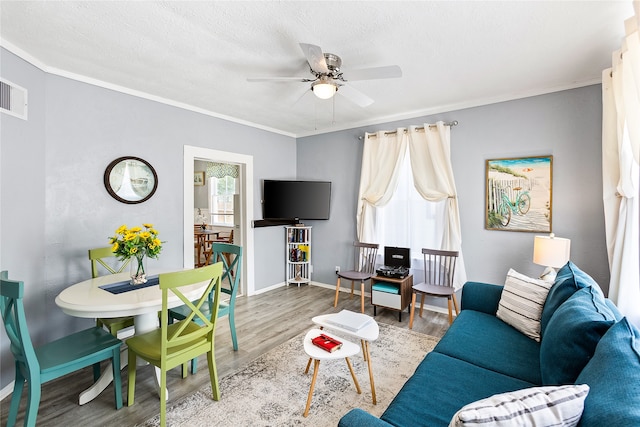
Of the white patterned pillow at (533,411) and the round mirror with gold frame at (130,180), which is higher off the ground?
the round mirror with gold frame at (130,180)

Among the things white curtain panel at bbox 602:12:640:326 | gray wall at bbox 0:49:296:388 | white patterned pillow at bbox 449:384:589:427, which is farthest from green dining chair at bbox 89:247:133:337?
white curtain panel at bbox 602:12:640:326

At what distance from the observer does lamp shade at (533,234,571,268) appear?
2686 mm

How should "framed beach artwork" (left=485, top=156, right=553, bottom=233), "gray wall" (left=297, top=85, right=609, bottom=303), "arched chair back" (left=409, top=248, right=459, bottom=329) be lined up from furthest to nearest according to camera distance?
"arched chair back" (left=409, top=248, right=459, bottom=329) → "framed beach artwork" (left=485, top=156, right=553, bottom=233) → "gray wall" (left=297, top=85, right=609, bottom=303)

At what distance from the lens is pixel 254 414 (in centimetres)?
201

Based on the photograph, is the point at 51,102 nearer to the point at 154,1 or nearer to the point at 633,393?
the point at 154,1

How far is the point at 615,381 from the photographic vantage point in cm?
91

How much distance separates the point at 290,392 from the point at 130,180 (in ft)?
8.83

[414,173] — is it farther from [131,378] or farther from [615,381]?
[131,378]

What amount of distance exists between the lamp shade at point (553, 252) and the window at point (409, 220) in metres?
1.18

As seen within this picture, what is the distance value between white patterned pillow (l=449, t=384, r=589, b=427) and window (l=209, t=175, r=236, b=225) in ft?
22.3

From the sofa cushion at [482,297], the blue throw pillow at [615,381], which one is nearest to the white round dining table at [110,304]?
the blue throw pillow at [615,381]

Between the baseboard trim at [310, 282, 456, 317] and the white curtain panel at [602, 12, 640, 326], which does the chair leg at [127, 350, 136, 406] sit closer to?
the baseboard trim at [310, 282, 456, 317]

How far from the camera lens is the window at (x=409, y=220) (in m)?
3.95

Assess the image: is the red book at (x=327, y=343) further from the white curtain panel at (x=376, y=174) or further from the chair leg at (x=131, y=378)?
the white curtain panel at (x=376, y=174)
